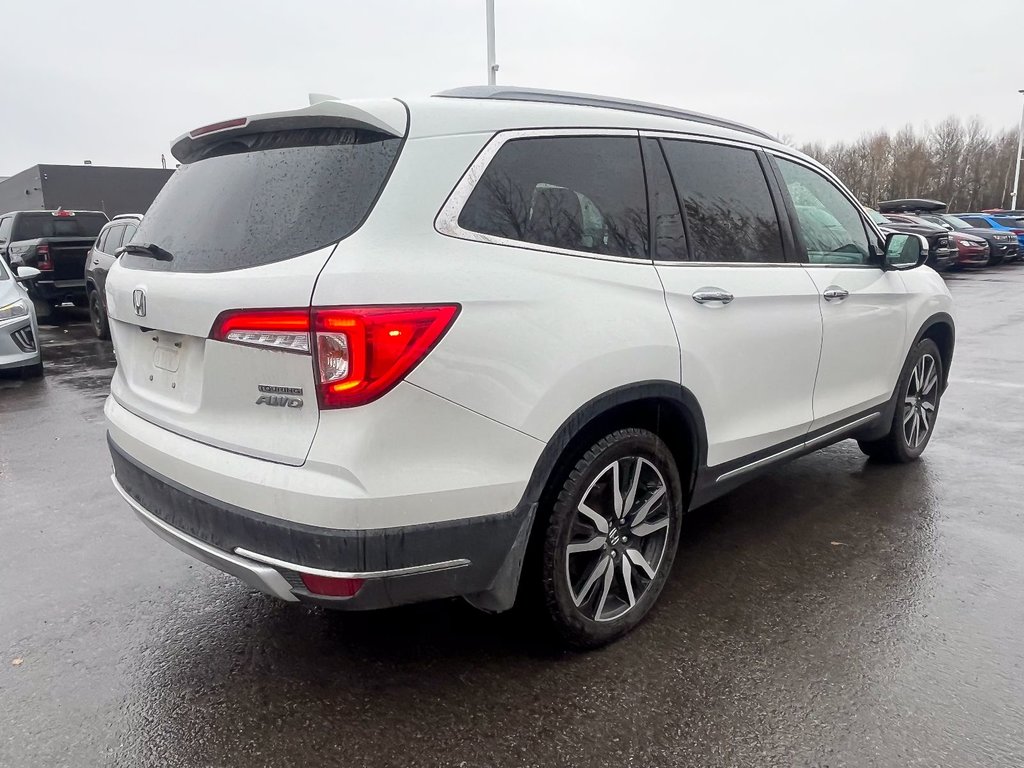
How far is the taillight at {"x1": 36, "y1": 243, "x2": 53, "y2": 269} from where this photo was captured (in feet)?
40.8

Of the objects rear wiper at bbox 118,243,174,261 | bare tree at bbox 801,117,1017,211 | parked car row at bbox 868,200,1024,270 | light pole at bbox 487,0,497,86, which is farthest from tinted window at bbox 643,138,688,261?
bare tree at bbox 801,117,1017,211

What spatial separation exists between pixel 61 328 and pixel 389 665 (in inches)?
494

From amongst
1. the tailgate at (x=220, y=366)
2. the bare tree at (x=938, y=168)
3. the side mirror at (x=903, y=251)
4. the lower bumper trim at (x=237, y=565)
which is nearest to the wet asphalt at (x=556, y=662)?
the lower bumper trim at (x=237, y=565)

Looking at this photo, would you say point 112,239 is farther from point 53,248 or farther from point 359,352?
point 359,352

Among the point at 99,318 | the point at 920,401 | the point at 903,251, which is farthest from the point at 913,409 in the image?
the point at 99,318

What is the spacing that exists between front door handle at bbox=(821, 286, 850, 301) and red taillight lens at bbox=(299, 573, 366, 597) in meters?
2.60

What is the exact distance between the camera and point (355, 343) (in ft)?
6.53

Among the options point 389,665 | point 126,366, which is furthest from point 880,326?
point 126,366

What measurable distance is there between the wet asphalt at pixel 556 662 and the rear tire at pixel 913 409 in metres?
0.56

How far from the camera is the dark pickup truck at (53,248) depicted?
1254 centimetres

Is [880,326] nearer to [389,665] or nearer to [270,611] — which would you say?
[389,665]

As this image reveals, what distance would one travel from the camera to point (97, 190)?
1362 inches

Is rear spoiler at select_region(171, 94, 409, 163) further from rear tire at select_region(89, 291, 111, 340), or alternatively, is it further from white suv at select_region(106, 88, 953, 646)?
rear tire at select_region(89, 291, 111, 340)

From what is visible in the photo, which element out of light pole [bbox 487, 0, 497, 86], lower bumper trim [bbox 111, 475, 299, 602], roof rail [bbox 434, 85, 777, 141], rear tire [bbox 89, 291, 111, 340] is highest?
light pole [bbox 487, 0, 497, 86]
